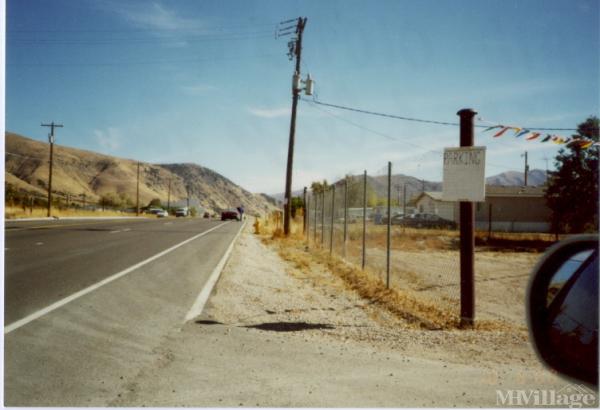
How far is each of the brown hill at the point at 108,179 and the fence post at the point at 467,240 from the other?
9428 cm

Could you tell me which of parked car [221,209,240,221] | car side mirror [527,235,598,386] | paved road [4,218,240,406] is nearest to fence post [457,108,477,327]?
car side mirror [527,235,598,386]

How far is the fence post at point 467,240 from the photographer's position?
5.35 m

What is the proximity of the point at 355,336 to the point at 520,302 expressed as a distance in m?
4.46

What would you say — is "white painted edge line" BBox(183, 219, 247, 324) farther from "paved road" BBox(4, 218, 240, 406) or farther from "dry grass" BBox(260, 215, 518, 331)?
"dry grass" BBox(260, 215, 518, 331)

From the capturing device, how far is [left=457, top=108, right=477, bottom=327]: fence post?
5.35m

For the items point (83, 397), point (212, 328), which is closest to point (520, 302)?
A: point (212, 328)

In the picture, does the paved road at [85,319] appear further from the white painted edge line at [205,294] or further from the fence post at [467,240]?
the fence post at [467,240]

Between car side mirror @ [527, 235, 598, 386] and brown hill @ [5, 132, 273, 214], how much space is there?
96462 mm

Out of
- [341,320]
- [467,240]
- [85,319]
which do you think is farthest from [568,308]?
[85,319]

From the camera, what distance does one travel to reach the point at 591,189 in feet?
69.5

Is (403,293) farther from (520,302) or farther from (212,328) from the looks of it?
(212,328)

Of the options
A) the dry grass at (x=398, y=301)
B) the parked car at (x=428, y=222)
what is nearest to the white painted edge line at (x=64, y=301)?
the dry grass at (x=398, y=301)

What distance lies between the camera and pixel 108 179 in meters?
128

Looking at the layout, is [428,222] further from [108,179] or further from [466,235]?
[108,179]
